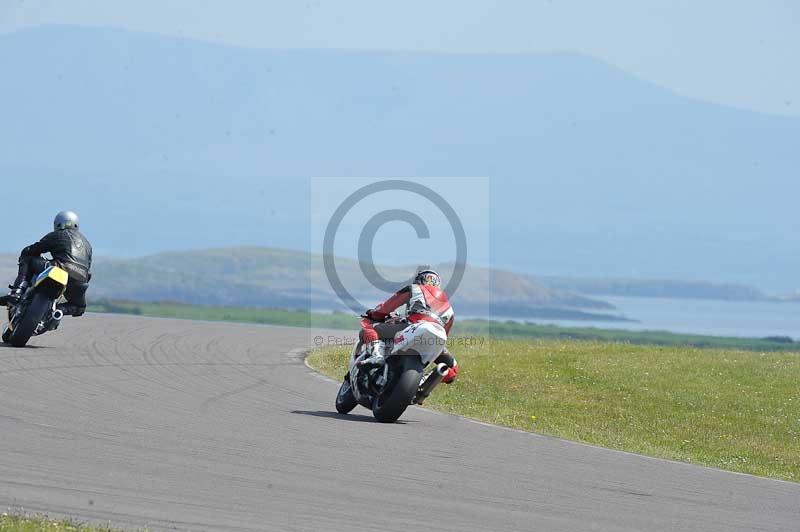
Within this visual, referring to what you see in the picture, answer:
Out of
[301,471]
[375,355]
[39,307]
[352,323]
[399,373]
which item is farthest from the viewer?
[352,323]

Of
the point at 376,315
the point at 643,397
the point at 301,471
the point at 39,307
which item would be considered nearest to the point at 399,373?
the point at 376,315

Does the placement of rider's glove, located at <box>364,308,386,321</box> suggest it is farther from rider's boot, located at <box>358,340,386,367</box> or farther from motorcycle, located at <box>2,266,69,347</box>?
motorcycle, located at <box>2,266,69,347</box>

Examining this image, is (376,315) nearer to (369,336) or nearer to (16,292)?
(369,336)

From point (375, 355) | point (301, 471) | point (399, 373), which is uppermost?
point (375, 355)

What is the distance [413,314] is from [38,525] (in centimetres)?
746

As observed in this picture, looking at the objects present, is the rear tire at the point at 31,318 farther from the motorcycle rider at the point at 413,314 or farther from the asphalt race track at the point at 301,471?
the motorcycle rider at the point at 413,314

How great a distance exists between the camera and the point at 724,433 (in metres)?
21.1

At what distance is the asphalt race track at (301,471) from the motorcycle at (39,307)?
2.33 meters

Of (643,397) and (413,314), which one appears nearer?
(413,314)

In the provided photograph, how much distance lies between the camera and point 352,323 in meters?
85.8

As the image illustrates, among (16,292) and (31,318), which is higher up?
(16,292)

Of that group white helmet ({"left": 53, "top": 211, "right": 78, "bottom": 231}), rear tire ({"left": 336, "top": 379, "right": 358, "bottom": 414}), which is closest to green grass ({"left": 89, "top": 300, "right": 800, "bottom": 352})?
white helmet ({"left": 53, "top": 211, "right": 78, "bottom": 231})

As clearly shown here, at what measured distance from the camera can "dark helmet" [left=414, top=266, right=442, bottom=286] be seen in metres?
16.9

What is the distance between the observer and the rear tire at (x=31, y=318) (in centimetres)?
2205
